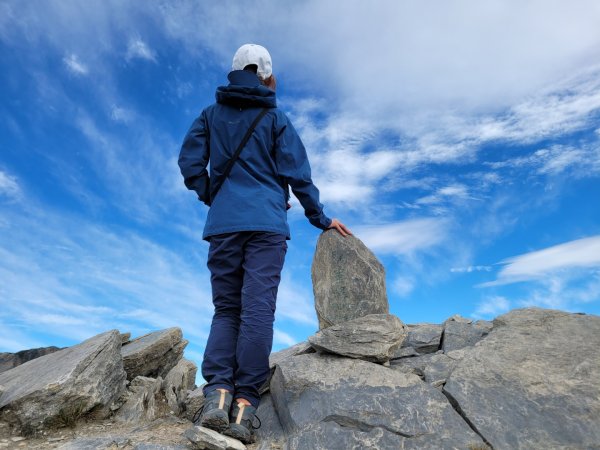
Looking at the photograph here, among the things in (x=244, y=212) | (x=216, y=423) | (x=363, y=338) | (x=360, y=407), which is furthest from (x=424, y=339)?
(x=216, y=423)

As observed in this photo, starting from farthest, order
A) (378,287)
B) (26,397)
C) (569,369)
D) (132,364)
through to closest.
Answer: (132,364), (378,287), (26,397), (569,369)

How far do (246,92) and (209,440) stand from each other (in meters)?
4.34

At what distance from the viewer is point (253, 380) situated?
5.97 metres

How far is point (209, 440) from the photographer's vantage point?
507 cm

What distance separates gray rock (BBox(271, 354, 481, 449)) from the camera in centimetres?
536

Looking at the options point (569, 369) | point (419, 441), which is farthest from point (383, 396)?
point (569, 369)

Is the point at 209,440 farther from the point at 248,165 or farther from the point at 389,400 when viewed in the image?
the point at 248,165

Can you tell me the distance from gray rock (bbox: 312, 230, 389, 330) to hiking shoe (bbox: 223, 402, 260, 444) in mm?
2251

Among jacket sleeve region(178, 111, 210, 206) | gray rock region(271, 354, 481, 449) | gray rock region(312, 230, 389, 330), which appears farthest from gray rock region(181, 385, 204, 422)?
jacket sleeve region(178, 111, 210, 206)

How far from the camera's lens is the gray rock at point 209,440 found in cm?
505

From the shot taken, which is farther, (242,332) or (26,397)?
(26,397)

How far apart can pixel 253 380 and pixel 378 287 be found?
2612 millimetres

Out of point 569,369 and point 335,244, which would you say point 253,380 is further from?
point 569,369

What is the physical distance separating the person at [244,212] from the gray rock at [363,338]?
3.61 ft
